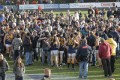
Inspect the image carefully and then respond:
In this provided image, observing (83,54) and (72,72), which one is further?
(72,72)

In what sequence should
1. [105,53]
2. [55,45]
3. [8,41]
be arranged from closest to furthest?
[105,53], [55,45], [8,41]

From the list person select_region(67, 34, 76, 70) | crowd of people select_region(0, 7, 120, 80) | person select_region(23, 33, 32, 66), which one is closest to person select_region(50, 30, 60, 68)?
crowd of people select_region(0, 7, 120, 80)

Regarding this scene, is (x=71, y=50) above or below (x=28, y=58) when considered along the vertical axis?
above

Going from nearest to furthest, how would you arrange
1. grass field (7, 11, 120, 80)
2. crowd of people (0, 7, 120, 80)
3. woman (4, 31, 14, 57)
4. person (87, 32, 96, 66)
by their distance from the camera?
crowd of people (0, 7, 120, 80), grass field (7, 11, 120, 80), person (87, 32, 96, 66), woman (4, 31, 14, 57)

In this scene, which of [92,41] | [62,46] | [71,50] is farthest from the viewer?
[62,46]

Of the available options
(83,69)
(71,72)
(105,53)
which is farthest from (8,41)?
(105,53)

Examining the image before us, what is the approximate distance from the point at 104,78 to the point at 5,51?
749cm

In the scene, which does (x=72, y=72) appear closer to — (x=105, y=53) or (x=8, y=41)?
(x=105, y=53)

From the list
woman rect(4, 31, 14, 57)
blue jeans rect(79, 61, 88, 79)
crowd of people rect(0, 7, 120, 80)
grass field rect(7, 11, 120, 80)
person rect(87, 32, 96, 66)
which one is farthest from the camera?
woman rect(4, 31, 14, 57)

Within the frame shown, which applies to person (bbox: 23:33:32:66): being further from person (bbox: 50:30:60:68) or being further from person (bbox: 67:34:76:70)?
person (bbox: 67:34:76:70)

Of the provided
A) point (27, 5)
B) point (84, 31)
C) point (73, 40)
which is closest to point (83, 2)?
point (27, 5)

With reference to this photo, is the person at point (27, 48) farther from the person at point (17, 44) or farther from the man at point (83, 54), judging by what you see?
the man at point (83, 54)

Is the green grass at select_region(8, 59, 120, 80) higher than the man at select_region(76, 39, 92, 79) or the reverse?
the reverse

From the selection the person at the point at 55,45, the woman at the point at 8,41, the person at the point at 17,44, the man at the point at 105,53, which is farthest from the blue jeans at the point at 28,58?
the man at the point at 105,53
